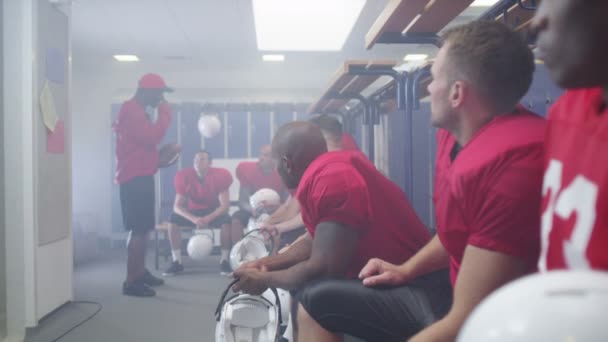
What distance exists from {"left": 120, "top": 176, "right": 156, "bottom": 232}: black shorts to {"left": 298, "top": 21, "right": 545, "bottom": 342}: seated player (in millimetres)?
2294

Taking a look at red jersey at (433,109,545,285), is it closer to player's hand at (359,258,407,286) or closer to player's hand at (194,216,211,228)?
player's hand at (359,258,407,286)

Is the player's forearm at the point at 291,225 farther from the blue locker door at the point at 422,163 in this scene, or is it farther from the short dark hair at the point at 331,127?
the blue locker door at the point at 422,163

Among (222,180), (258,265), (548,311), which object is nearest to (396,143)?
(222,180)

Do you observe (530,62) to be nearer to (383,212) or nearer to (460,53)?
(460,53)

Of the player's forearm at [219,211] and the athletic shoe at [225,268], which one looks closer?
the athletic shoe at [225,268]

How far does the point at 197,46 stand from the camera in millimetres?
5078

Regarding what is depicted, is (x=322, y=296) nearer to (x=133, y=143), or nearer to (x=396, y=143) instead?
(x=133, y=143)

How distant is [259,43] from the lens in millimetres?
4957

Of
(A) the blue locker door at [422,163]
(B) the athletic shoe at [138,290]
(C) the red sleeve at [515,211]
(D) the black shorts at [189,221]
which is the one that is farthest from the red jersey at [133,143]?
(A) the blue locker door at [422,163]

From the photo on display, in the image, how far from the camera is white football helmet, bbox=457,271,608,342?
43 centimetres

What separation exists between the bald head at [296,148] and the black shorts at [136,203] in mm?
1906

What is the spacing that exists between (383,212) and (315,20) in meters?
2.93

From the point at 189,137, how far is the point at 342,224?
498 cm

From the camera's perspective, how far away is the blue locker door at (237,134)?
6.09 meters
